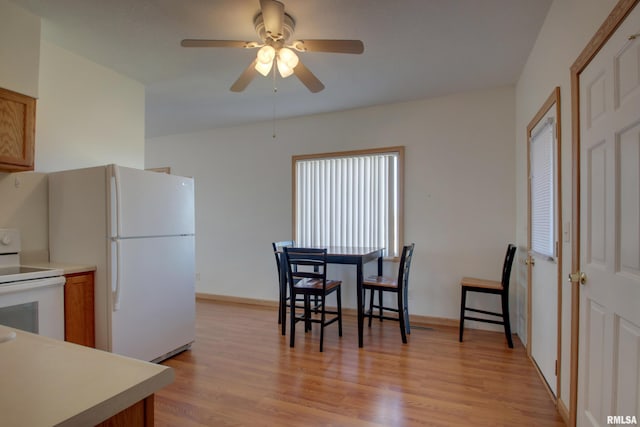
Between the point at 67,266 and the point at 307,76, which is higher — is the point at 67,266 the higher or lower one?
the lower one

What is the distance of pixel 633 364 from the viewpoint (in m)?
1.23

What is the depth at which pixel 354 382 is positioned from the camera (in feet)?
7.89

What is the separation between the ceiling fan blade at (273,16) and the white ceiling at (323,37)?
276mm

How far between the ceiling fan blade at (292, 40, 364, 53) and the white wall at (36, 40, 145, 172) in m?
2.05

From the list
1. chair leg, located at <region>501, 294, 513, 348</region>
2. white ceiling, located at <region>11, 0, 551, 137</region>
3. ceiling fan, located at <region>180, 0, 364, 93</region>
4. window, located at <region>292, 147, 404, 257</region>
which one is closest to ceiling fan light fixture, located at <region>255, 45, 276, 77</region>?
ceiling fan, located at <region>180, 0, 364, 93</region>

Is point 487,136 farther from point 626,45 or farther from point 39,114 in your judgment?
point 39,114

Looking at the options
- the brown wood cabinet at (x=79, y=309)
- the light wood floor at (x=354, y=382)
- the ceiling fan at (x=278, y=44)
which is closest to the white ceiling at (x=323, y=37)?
the ceiling fan at (x=278, y=44)

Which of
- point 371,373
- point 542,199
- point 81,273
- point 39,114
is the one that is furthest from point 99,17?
point 542,199

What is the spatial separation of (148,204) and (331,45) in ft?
5.99

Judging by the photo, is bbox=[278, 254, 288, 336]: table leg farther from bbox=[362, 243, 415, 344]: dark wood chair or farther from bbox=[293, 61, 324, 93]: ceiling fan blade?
bbox=[293, 61, 324, 93]: ceiling fan blade

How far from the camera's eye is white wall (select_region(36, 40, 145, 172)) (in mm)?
2592

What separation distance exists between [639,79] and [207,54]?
8.95 feet

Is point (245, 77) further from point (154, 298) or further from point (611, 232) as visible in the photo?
point (611, 232)

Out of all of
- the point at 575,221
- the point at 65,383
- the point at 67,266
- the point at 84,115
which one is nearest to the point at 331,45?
the point at 575,221
